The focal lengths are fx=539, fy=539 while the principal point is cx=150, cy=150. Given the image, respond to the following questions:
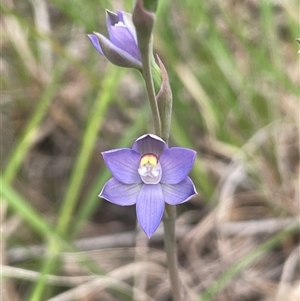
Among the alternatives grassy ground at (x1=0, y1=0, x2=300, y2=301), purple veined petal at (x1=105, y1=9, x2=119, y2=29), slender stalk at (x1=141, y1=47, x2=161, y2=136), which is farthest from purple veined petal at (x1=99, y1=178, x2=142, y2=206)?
grassy ground at (x1=0, y1=0, x2=300, y2=301)

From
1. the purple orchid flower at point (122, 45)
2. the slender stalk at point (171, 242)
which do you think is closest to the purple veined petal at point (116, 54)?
the purple orchid flower at point (122, 45)

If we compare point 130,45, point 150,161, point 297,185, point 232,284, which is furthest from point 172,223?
point 297,185

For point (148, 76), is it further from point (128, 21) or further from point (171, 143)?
point (171, 143)

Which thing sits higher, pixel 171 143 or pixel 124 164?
pixel 171 143

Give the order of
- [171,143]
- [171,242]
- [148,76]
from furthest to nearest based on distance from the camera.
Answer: [171,143] < [171,242] < [148,76]

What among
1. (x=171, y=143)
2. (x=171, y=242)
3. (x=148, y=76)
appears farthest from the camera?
(x=171, y=143)

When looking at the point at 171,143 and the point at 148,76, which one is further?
the point at 171,143

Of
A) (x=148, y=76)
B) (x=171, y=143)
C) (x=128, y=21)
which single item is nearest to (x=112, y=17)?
(x=128, y=21)

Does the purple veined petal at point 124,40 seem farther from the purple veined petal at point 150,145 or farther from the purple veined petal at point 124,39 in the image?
the purple veined petal at point 150,145
